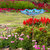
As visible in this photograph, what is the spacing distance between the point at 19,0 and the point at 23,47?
627 inches

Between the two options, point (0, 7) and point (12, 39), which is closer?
point (12, 39)

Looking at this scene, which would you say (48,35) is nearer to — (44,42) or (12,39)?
(44,42)

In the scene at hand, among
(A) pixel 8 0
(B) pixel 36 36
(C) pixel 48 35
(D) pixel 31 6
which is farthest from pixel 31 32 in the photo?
(A) pixel 8 0

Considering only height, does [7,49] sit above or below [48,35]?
below

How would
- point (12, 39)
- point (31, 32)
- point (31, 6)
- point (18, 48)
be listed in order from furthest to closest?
point (31, 6) → point (31, 32) → point (12, 39) → point (18, 48)

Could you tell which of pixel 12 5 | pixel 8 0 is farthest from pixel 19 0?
pixel 12 5

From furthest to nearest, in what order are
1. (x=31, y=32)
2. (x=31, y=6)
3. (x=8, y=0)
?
1. (x=8, y=0)
2. (x=31, y=6)
3. (x=31, y=32)

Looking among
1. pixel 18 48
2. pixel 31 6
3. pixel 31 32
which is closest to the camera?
pixel 18 48

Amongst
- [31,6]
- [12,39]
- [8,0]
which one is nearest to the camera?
[12,39]

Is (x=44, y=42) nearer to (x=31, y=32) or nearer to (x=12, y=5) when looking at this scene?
(x=31, y=32)

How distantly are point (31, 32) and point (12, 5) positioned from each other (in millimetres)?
12557

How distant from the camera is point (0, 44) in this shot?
15.2 ft

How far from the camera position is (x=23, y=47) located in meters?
4.45

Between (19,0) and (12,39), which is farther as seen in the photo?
(19,0)
